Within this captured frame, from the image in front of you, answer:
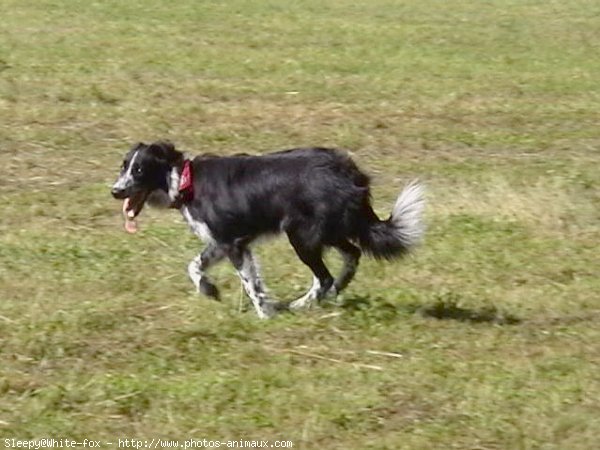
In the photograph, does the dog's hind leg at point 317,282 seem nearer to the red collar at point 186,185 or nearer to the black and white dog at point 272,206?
the black and white dog at point 272,206

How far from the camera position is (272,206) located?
8836 millimetres

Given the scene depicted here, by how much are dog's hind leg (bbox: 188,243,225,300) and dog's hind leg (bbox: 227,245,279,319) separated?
12cm

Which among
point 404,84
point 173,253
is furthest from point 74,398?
point 404,84

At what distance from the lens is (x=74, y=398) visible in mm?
7320

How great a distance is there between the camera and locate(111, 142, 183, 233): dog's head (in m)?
9.07

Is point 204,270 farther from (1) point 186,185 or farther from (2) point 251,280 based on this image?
(1) point 186,185

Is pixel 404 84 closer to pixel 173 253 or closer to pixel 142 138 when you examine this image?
pixel 142 138

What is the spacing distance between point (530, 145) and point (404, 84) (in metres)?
3.28

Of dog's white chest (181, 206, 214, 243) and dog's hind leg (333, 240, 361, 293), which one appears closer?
dog's white chest (181, 206, 214, 243)

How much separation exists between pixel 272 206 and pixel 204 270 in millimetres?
643

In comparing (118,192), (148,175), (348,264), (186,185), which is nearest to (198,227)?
(186,185)

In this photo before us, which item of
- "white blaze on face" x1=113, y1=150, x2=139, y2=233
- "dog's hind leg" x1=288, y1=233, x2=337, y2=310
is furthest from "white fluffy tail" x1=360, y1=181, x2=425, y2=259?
"white blaze on face" x1=113, y1=150, x2=139, y2=233

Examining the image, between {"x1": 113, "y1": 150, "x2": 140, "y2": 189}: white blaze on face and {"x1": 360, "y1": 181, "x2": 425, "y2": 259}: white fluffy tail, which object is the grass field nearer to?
{"x1": 360, "y1": 181, "x2": 425, "y2": 259}: white fluffy tail

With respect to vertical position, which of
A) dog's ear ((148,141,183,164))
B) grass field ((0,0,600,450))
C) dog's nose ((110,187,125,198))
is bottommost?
grass field ((0,0,600,450))
